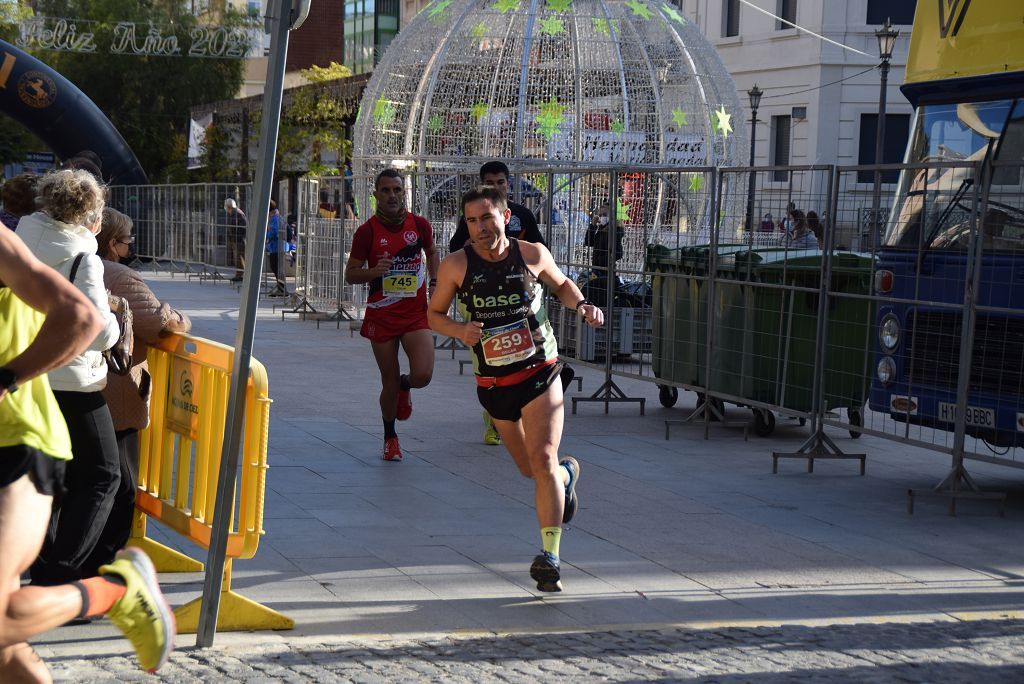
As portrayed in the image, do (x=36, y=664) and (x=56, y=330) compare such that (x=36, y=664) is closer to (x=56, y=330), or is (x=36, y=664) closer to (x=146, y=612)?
(x=146, y=612)

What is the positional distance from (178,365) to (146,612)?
2076 mm

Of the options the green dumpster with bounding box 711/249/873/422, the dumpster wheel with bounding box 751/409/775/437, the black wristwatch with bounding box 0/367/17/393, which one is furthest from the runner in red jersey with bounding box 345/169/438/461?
the black wristwatch with bounding box 0/367/17/393

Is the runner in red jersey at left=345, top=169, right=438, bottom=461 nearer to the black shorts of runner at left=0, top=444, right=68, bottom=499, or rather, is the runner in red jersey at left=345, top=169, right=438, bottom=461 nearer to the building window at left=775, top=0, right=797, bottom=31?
the black shorts of runner at left=0, top=444, right=68, bottom=499

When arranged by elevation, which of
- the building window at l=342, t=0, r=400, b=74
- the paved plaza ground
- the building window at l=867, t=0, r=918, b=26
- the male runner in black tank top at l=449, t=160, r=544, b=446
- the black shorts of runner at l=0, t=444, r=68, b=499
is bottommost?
the paved plaza ground

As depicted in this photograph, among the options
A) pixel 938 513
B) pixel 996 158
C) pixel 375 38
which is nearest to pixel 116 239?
pixel 938 513

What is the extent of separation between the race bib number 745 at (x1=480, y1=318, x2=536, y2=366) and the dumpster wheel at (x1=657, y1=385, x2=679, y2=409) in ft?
20.5

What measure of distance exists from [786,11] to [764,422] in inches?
1262

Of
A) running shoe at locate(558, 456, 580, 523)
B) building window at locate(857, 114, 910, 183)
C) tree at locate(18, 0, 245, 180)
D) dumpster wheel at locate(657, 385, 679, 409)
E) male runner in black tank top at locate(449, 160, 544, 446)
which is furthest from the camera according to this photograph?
tree at locate(18, 0, 245, 180)

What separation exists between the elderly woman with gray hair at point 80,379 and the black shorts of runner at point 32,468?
143 cm

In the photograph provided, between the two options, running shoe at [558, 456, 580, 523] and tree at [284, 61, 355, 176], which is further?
tree at [284, 61, 355, 176]

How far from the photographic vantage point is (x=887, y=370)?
31.9 ft

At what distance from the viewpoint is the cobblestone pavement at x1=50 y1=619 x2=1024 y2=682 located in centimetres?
521

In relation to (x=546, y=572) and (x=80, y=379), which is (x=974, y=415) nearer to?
(x=546, y=572)

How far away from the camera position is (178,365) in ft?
20.6
